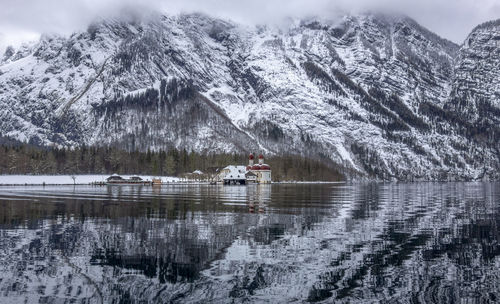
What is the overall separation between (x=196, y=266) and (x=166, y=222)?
62.2 ft

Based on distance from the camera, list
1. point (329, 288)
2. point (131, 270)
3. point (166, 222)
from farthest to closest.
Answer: point (166, 222)
point (131, 270)
point (329, 288)

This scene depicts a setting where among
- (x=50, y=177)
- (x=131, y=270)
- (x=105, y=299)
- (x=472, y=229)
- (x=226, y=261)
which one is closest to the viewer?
(x=105, y=299)

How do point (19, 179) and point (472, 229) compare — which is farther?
point (19, 179)

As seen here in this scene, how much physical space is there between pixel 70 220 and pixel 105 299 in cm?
2754

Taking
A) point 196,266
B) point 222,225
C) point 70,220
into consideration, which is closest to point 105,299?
point 196,266

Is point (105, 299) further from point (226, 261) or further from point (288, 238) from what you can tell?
point (288, 238)

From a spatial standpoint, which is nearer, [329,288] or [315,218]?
[329,288]

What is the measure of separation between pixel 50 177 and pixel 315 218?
17518cm

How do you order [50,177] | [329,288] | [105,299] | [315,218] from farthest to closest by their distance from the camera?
[50,177]
[315,218]
[329,288]
[105,299]

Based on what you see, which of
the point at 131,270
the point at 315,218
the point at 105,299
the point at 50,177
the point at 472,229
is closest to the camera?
the point at 105,299

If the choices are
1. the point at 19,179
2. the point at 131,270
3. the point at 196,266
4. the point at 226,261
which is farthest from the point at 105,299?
the point at 19,179

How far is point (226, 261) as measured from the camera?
25000 mm

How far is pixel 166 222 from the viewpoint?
138 feet

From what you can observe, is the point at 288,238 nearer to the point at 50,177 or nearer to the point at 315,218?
the point at 315,218
